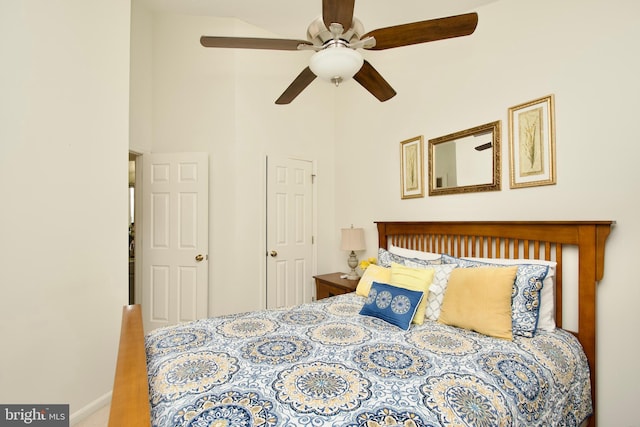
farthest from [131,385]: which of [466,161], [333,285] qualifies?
[466,161]

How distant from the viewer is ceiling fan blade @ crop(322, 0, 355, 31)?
52.9 inches

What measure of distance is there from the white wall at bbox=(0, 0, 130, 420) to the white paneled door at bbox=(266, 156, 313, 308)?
5.05 ft

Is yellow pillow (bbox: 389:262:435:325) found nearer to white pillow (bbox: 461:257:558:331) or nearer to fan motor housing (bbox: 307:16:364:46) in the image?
white pillow (bbox: 461:257:558:331)

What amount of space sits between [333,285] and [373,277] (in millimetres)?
911

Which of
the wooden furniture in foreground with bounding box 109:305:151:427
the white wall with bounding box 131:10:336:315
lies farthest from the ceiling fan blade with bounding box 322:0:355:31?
the white wall with bounding box 131:10:336:315

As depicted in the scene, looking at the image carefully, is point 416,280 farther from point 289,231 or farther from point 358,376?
point 289,231

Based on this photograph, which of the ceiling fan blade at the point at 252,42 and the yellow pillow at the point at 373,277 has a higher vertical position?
the ceiling fan blade at the point at 252,42

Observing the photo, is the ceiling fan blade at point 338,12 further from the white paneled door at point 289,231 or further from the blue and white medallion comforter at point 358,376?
the white paneled door at point 289,231

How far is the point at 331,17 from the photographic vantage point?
4.69 feet

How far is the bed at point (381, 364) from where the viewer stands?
1.00 metres

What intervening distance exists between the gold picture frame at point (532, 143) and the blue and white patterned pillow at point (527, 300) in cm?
61

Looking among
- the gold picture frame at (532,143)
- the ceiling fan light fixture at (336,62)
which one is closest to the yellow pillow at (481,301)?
the gold picture frame at (532,143)

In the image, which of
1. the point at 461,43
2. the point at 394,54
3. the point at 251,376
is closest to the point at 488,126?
the point at 461,43

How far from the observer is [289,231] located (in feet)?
12.2
